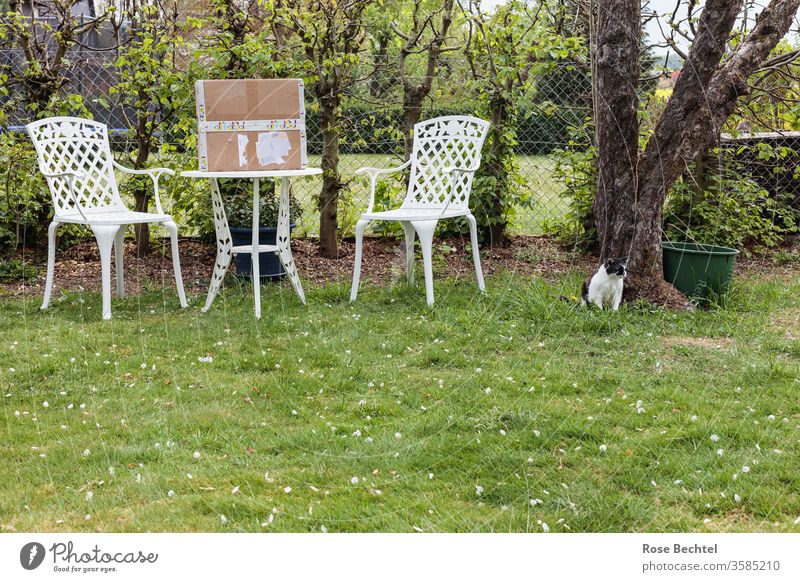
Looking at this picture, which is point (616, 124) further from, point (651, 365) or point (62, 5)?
point (62, 5)

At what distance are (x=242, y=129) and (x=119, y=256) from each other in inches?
39.9

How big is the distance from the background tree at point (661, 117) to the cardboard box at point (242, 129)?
157cm

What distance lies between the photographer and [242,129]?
13.7 feet

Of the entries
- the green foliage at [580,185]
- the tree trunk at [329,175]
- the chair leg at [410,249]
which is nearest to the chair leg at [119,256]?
the tree trunk at [329,175]

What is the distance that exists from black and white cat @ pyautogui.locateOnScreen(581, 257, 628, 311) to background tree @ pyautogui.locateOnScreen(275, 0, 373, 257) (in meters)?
1.94

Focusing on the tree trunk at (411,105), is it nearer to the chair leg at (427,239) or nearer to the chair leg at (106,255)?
the chair leg at (427,239)

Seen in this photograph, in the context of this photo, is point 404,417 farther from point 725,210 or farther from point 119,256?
point 725,210

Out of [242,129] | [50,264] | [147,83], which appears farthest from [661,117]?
[50,264]

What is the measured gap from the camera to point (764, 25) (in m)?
3.93

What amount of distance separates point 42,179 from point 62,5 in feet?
3.57

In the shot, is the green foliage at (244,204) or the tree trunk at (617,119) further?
the green foliage at (244,204)

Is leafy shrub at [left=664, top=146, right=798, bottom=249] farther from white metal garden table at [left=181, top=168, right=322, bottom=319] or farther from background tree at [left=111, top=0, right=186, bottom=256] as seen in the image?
background tree at [left=111, top=0, right=186, bottom=256]

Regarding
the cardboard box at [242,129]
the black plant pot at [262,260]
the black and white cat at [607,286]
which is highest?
the cardboard box at [242,129]

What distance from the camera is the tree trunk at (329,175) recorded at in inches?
208
